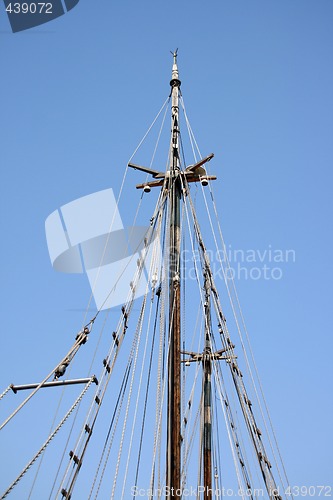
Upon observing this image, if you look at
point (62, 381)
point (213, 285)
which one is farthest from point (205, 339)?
point (62, 381)

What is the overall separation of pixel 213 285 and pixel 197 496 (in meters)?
8.36

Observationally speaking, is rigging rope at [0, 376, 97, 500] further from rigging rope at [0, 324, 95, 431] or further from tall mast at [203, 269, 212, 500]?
tall mast at [203, 269, 212, 500]

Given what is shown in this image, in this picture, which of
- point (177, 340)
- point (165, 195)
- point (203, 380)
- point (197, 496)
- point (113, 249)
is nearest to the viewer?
point (177, 340)

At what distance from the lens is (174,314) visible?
12.9 meters

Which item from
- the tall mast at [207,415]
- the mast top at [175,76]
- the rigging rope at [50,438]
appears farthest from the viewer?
the tall mast at [207,415]

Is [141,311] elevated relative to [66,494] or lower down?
elevated

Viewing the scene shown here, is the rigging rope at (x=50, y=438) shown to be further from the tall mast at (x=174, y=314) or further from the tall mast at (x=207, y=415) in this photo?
the tall mast at (x=207, y=415)

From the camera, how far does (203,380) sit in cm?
2492

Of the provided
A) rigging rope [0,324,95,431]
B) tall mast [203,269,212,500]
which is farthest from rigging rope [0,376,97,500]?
tall mast [203,269,212,500]

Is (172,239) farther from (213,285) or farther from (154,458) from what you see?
(154,458)

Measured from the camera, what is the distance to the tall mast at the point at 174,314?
1068 cm

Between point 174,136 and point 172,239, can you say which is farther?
point 174,136

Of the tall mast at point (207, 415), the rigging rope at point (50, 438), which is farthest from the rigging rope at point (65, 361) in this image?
the tall mast at point (207, 415)

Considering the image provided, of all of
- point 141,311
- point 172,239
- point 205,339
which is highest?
point 205,339
